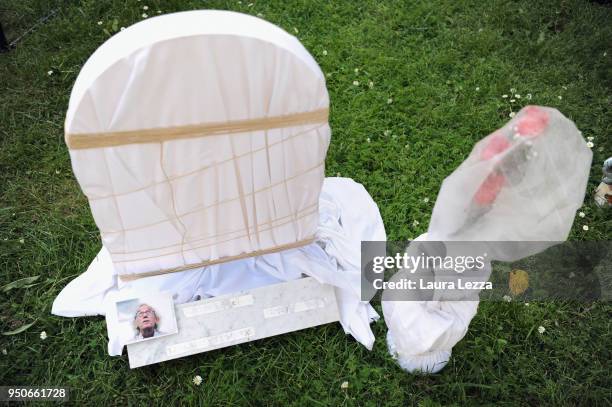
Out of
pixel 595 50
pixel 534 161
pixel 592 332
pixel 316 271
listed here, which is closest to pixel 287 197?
pixel 316 271

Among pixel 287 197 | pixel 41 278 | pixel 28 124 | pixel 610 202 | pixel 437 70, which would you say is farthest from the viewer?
pixel 437 70

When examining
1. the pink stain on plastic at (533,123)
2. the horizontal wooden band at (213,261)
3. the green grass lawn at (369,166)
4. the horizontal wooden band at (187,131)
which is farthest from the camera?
the horizontal wooden band at (213,261)

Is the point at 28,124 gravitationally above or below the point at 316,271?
above

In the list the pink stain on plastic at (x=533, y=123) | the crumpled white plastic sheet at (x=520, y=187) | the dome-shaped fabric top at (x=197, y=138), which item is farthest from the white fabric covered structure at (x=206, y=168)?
the pink stain on plastic at (x=533, y=123)

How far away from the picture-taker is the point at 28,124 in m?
4.05

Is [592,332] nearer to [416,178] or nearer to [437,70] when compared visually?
[416,178]

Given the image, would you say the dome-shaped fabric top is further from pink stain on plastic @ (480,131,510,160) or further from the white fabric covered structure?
pink stain on plastic @ (480,131,510,160)

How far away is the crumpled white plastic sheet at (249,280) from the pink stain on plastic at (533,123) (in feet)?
4.74

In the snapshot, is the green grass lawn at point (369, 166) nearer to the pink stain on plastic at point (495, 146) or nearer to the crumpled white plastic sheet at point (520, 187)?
the crumpled white plastic sheet at point (520, 187)

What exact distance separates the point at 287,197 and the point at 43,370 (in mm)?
1601

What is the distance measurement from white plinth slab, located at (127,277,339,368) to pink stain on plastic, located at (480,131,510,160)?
1348 millimetres

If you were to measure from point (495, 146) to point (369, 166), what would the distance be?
179 centimetres

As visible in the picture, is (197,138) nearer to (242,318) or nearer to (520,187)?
(242,318)

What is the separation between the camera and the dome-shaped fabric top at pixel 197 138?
221cm
